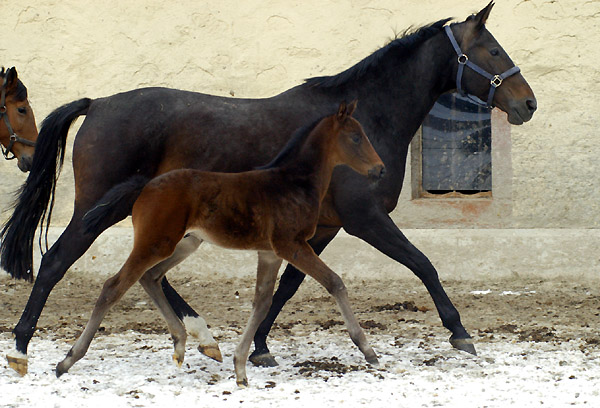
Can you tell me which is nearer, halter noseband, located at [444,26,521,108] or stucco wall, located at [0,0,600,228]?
halter noseband, located at [444,26,521,108]

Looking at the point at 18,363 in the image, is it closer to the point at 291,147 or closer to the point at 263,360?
the point at 263,360

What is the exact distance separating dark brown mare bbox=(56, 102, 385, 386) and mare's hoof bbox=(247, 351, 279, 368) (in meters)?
0.48

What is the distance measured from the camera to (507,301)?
6.85 metres

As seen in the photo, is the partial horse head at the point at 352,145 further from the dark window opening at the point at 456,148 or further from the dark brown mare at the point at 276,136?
the dark window opening at the point at 456,148

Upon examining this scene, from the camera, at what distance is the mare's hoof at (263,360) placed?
447 cm

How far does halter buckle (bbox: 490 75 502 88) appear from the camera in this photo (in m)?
4.81

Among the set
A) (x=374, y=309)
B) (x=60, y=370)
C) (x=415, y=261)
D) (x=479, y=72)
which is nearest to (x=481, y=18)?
(x=479, y=72)

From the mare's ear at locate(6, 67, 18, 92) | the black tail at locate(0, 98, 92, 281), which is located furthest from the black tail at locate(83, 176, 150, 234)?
the mare's ear at locate(6, 67, 18, 92)

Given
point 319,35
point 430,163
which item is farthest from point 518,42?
point 319,35

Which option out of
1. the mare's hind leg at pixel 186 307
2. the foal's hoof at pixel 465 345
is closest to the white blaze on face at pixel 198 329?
the mare's hind leg at pixel 186 307

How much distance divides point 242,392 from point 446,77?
240cm

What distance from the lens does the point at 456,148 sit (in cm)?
809

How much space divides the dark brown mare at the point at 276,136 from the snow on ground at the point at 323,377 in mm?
290

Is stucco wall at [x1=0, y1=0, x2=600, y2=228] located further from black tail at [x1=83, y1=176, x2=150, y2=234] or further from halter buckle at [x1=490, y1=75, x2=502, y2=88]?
black tail at [x1=83, y1=176, x2=150, y2=234]
